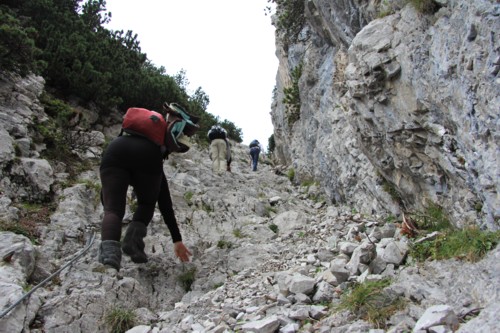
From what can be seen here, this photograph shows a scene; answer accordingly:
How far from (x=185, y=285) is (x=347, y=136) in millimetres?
6203

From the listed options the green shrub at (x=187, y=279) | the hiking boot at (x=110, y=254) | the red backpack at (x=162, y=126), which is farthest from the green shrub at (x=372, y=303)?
the red backpack at (x=162, y=126)

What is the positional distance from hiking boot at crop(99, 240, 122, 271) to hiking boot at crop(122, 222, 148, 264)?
47cm

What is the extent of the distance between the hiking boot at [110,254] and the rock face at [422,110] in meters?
4.76

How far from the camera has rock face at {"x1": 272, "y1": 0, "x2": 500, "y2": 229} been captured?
15.9 ft

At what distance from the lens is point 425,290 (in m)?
3.96

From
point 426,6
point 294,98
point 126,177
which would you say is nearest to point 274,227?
point 126,177

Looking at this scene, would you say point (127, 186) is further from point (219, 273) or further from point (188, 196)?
point (188, 196)

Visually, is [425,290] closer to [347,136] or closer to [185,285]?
[185,285]

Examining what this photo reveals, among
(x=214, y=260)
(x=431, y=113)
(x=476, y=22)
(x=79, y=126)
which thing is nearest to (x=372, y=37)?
(x=431, y=113)

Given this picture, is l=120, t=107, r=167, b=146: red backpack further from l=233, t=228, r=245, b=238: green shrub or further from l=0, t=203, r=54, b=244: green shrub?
l=233, t=228, r=245, b=238: green shrub

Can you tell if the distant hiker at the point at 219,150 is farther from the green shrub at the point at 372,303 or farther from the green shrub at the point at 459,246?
the green shrub at the point at 372,303

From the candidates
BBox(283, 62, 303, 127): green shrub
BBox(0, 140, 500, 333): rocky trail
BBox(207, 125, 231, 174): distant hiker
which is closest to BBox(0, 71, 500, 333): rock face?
BBox(0, 140, 500, 333): rocky trail

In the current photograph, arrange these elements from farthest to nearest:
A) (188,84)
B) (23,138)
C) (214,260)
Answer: (188,84)
(23,138)
(214,260)

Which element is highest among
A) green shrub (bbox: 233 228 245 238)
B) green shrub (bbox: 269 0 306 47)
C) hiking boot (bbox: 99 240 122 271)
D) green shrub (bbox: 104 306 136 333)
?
green shrub (bbox: 269 0 306 47)
